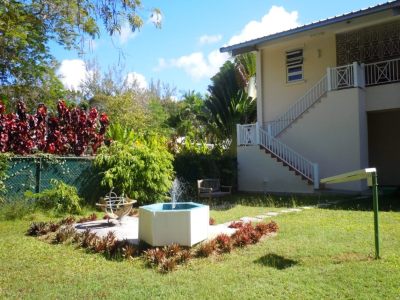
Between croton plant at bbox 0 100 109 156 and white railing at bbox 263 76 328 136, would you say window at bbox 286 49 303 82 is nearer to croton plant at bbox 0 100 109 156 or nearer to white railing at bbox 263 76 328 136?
white railing at bbox 263 76 328 136

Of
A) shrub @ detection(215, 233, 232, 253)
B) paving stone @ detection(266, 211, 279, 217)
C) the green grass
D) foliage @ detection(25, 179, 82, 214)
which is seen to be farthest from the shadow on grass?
foliage @ detection(25, 179, 82, 214)

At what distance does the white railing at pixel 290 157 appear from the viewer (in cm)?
1541

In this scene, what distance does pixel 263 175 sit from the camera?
17.0 m

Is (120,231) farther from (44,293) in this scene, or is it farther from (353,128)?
(353,128)

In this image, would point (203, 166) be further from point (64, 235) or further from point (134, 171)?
point (64, 235)

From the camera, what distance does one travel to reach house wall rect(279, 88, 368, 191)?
14.8m

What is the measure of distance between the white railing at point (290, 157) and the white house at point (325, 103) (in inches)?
1.6

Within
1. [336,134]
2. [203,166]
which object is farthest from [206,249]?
[336,134]

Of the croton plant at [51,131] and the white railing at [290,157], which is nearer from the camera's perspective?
the croton plant at [51,131]

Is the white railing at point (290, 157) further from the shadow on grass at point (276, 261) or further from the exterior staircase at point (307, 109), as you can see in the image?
the shadow on grass at point (276, 261)

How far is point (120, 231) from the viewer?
903cm

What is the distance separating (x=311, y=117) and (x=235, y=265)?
11.1 meters

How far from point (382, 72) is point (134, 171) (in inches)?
394

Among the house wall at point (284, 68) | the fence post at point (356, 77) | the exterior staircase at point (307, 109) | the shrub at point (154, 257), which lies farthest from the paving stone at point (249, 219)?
the house wall at point (284, 68)
